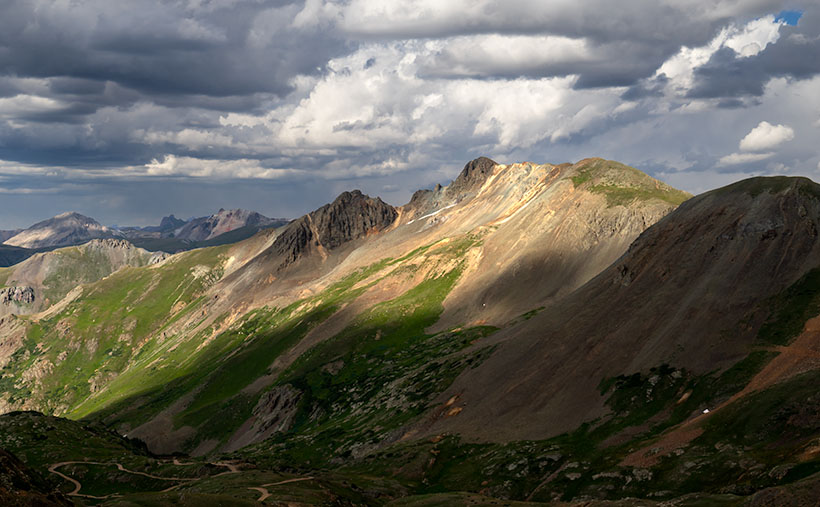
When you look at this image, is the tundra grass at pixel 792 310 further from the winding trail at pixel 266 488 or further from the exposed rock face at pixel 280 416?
the exposed rock face at pixel 280 416

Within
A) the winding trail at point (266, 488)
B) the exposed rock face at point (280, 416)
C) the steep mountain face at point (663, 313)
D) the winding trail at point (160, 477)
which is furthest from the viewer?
the exposed rock face at point (280, 416)

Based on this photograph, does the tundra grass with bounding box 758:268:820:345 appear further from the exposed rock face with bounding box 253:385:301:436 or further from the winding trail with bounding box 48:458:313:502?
the exposed rock face with bounding box 253:385:301:436

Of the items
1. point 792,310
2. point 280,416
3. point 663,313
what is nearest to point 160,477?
point 663,313

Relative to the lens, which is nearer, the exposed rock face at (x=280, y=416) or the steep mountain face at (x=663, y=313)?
the steep mountain face at (x=663, y=313)

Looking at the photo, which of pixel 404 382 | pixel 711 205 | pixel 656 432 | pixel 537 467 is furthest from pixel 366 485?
pixel 711 205

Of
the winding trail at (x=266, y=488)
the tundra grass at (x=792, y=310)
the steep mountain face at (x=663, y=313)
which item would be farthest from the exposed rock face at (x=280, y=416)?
the tundra grass at (x=792, y=310)

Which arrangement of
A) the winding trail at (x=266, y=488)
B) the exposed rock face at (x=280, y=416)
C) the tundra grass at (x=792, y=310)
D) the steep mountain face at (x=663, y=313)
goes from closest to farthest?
the winding trail at (x=266, y=488), the tundra grass at (x=792, y=310), the steep mountain face at (x=663, y=313), the exposed rock face at (x=280, y=416)

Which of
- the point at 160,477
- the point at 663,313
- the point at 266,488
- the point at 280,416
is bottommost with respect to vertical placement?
the point at 280,416

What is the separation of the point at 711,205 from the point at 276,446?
125869 millimetres

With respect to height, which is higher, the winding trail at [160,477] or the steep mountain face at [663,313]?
the steep mountain face at [663,313]

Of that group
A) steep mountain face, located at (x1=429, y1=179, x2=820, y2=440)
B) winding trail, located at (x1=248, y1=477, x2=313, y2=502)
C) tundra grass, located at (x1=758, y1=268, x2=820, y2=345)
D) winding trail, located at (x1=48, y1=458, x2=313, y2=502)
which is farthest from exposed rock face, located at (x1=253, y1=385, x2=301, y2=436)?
tundra grass, located at (x1=758, y1=268, x2=820, y2=345)

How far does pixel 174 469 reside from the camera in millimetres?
100438

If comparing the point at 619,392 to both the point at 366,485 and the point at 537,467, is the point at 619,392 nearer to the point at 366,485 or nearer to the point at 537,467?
the point at 537,467

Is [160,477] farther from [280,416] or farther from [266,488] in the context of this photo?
[280,416]
